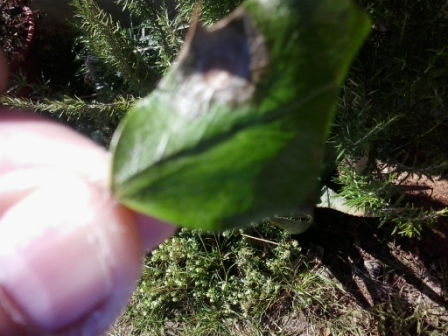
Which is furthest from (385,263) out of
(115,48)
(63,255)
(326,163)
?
(63,255)

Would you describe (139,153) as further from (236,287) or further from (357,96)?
(236,287)

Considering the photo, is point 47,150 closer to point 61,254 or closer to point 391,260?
point 61,254

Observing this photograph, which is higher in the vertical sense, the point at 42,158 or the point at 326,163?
the point at 42,158

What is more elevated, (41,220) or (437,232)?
(41,220)

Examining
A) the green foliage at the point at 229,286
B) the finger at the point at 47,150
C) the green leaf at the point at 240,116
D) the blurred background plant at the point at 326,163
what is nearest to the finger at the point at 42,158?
the finger at the point at 47,150

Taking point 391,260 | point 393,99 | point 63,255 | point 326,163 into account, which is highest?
point 63,255

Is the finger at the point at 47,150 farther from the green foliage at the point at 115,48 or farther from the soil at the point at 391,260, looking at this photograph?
the soil at the point at 391,260

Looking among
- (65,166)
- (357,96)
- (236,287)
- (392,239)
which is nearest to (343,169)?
(357,96)
